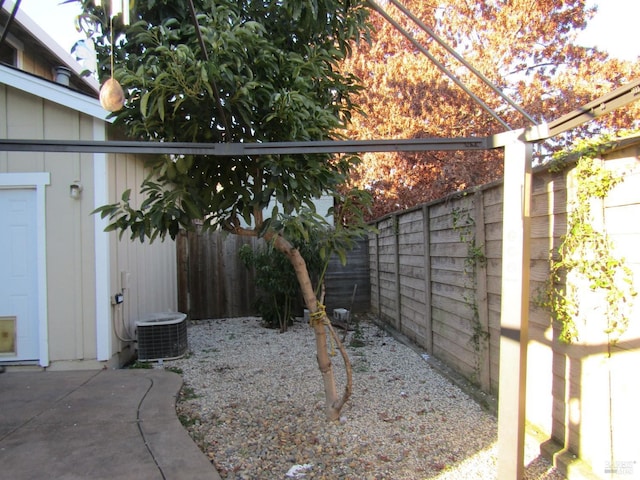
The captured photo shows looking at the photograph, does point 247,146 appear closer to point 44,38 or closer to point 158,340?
point 158,340

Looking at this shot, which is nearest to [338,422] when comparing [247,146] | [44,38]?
[247,146]

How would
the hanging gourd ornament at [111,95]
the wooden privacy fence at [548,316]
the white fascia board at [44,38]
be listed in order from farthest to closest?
the white fascia board at [44,38], the wooden privacy fence at [548,316], the hanging gourd ornament at [111,95]

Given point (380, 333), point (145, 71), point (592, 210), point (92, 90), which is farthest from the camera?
point (92, 90)

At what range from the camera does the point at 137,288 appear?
19.5ft

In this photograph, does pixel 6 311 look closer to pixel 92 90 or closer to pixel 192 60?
pixel 192 60

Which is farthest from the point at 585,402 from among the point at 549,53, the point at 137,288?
Answer: the point at 549,53

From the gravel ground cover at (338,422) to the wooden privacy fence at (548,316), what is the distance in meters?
0.29

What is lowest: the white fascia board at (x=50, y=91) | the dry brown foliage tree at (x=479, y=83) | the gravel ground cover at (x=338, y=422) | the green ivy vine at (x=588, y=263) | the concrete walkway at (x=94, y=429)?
the gravel ground cover at (x=338, y=422)

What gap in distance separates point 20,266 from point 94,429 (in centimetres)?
251

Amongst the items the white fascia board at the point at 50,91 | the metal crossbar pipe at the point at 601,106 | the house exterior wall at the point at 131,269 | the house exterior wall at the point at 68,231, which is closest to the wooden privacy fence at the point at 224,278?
the house exterior wall at the point at 131,269

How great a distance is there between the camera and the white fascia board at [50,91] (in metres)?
4.62

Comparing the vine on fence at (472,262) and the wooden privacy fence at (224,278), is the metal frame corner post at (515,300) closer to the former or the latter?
the vine on fence at (472,262)

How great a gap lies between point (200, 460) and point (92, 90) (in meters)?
8.06

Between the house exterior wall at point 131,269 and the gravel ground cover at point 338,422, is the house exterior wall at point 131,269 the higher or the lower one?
the higher one
